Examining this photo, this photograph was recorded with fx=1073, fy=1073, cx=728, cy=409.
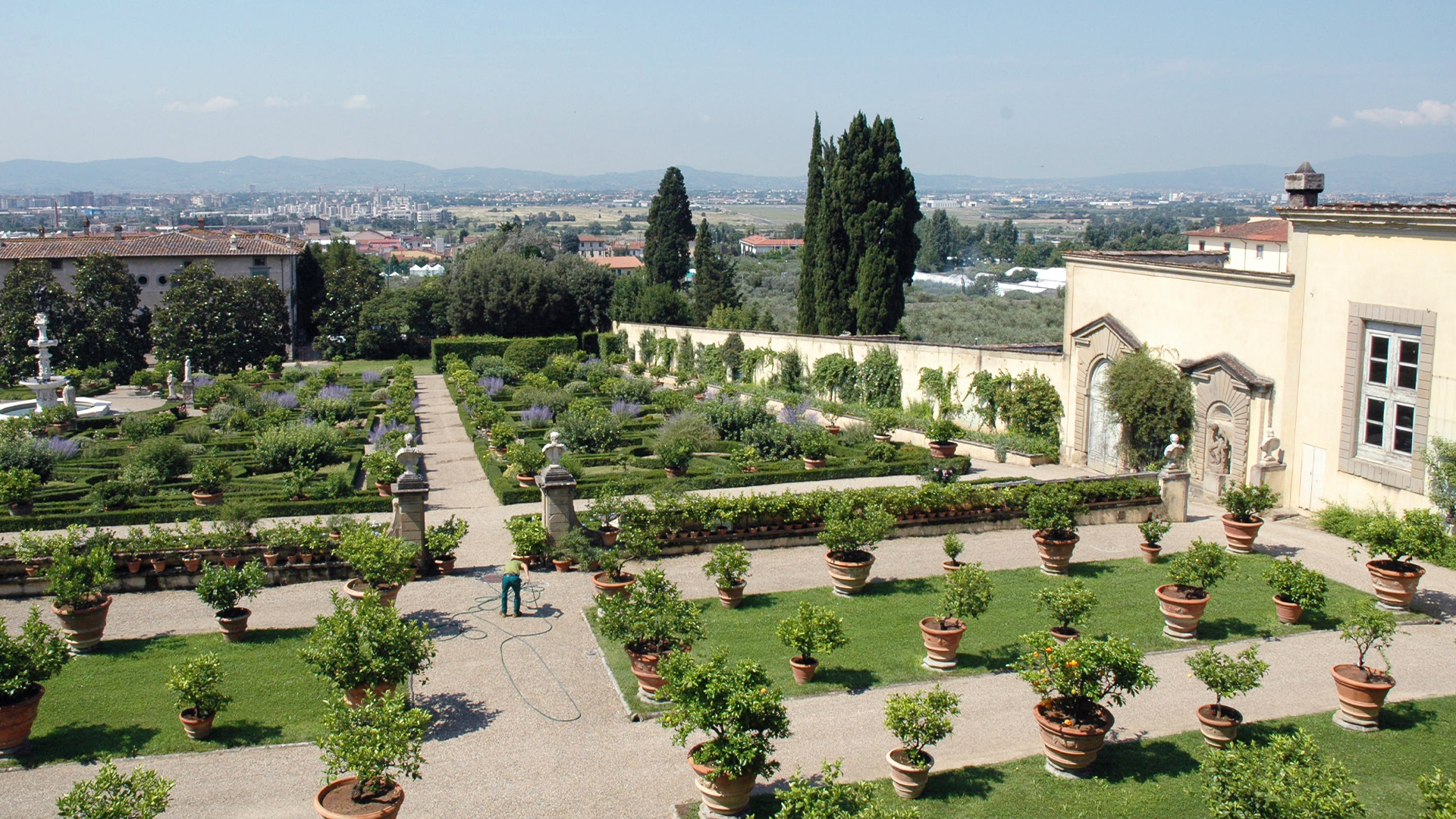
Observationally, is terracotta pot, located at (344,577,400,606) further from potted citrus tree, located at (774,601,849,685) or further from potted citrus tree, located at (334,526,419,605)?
potted citrus tree, located at (774,601,849,685)

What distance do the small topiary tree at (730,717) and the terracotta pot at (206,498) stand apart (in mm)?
14735

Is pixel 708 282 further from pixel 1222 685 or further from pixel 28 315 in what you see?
pixel 1222 685

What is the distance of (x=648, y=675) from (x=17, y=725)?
5921mm

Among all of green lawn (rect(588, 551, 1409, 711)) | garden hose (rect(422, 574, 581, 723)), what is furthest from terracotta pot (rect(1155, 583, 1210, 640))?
garden hose (rect(422, 574, 581, 723))

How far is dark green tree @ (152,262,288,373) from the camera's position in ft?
131

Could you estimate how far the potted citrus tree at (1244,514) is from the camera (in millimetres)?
16438

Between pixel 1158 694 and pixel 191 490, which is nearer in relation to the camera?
pixel 1158 694

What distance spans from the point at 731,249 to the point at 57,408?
129m

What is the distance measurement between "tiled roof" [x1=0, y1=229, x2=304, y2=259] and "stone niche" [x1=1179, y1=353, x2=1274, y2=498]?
4567 centimetres

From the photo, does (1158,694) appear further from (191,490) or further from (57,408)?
(57,408)

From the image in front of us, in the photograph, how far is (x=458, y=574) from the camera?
15.9 meters

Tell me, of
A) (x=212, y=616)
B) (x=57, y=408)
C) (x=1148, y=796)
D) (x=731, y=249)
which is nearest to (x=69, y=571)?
(x=212, y=616)

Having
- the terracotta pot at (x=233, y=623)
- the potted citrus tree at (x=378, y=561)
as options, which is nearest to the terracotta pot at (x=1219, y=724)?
the potted citrus tree at (x=378, y=561)

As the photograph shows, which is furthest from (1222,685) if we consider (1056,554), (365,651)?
(365,651)
